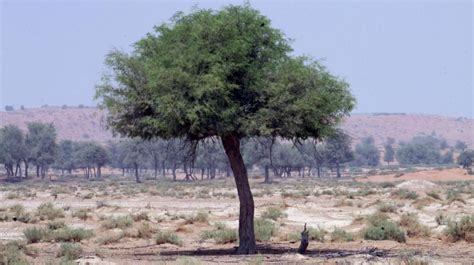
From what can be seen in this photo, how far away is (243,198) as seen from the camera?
2394 cm

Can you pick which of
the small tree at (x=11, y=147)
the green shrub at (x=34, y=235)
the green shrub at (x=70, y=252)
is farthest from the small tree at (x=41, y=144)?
the green shrub at (x=70, y=252)

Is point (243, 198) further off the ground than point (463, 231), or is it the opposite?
point (243, 198)

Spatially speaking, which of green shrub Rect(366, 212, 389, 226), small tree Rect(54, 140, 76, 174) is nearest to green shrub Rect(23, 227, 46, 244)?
green shrub Rect(366, 212, 389, 226)

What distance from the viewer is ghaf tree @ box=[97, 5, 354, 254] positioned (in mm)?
21516

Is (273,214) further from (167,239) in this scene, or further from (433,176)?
(433,176)

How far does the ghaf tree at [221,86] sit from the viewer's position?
70.6 ft

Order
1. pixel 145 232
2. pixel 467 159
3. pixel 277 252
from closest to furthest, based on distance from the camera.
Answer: pixel 277 252 < pixel 145 232 < pixel 467 159

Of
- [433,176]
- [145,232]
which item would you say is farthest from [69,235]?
[433,176]

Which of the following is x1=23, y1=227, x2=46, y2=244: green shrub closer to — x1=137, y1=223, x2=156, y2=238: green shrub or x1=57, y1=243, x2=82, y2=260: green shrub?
x1=137, y1=223, x2=156, y2=238: green shrub

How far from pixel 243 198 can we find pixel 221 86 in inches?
163

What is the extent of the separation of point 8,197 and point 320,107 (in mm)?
51023

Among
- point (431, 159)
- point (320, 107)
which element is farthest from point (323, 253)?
point (431, 159)

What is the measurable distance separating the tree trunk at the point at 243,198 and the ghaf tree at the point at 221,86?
0.27 metres

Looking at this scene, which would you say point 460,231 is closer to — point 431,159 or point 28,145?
point 28,145
